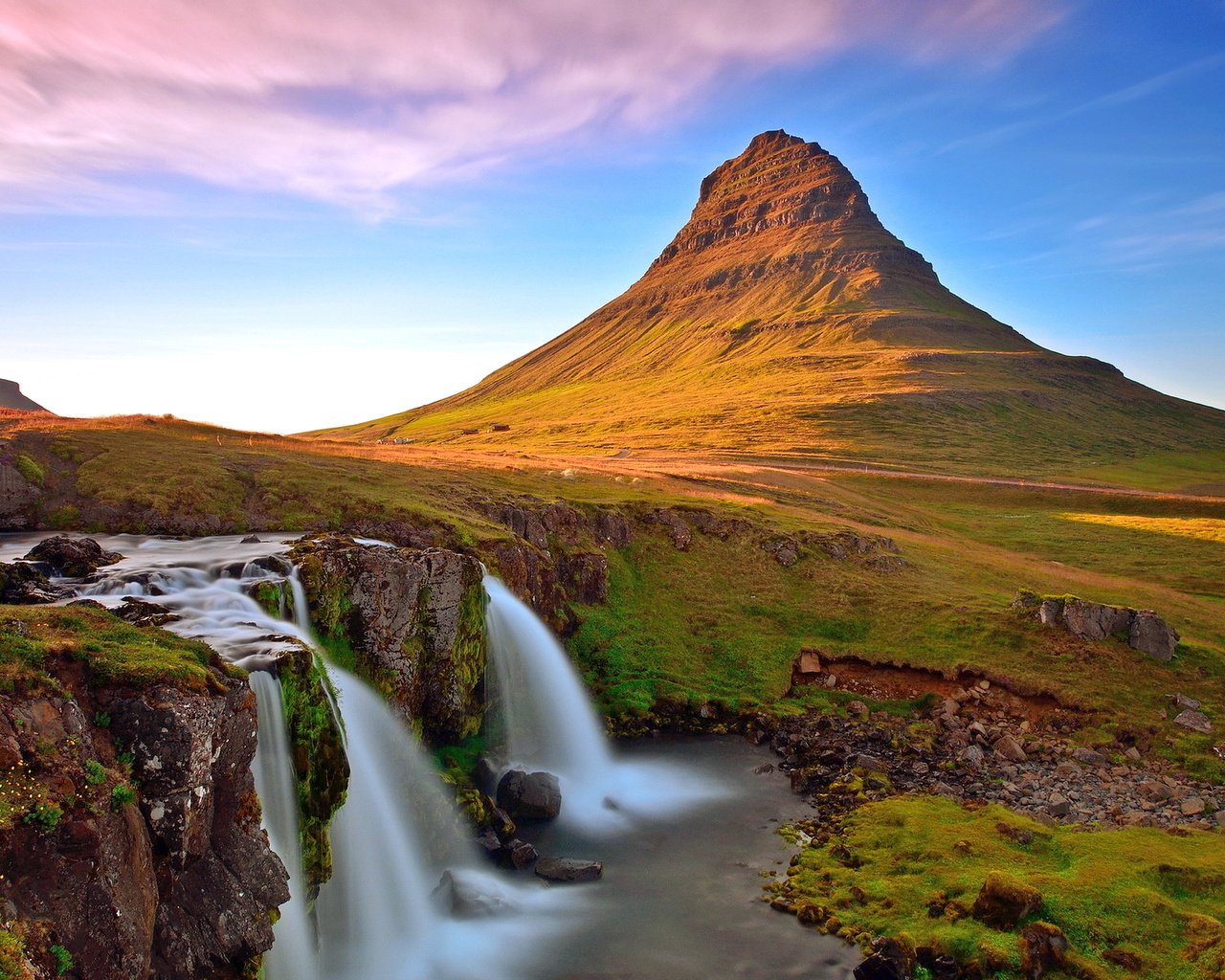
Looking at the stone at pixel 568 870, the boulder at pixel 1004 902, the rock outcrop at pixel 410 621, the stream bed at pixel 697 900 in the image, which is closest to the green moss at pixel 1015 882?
the boulder at pixel 1004 902

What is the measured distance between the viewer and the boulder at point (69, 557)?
2353cm

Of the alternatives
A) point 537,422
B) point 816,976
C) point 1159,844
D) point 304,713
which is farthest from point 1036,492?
point 537,422

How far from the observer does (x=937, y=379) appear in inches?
6949

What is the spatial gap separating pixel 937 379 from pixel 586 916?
175899 mm

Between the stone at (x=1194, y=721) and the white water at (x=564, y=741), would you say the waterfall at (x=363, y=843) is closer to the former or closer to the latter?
the white water at (x=564, y=741)

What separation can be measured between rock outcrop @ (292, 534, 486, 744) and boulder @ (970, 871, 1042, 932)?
17.5 meters

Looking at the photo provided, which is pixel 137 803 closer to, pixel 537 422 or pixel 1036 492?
pixel 1036 492

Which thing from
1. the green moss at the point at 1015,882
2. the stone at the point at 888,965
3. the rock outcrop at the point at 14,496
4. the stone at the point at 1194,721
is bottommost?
the stone at the point at 888,965

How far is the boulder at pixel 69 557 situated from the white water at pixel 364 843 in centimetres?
67

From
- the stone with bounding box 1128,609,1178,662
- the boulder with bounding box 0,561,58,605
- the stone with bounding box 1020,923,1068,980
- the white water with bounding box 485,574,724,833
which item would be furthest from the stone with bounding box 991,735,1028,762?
the boulder with bounding box 0,561,58,605

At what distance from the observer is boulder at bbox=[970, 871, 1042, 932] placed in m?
19.0

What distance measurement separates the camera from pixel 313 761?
59.5 feet

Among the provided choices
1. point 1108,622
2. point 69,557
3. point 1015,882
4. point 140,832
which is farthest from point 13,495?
point 1108,622

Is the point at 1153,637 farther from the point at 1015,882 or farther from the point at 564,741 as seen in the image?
the point at 564,741
